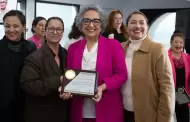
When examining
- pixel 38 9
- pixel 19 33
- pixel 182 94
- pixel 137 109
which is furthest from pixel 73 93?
pixel 38 9

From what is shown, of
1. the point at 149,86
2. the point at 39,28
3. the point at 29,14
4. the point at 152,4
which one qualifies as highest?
the point at 152,4

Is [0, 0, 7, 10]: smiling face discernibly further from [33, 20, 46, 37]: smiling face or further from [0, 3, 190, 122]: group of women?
[0, 3, 190, 122]: group of women

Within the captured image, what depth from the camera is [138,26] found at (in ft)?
6.81

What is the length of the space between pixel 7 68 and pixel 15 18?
373mm

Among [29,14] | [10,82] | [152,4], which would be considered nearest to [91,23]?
[10,82]

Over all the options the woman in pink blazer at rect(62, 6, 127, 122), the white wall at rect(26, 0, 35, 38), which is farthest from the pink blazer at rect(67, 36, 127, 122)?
the white wall at rect(26, 0, 35, 38)

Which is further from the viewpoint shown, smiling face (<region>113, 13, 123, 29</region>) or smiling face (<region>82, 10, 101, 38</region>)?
smiling face (<region>113, 13, 123, 29</region>)

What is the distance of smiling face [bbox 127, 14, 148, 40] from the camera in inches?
81.8

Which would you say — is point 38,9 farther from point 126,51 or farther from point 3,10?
point 126,51

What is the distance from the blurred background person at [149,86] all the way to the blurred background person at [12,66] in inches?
31.1

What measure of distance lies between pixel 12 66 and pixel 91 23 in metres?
0.65

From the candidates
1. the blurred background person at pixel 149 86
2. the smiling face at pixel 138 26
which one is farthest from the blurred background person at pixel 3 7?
the blurred background person at pixel 149 86

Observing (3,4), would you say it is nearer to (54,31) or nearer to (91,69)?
(54,31)

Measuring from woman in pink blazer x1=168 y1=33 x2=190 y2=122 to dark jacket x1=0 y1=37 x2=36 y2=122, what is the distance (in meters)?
1.92
